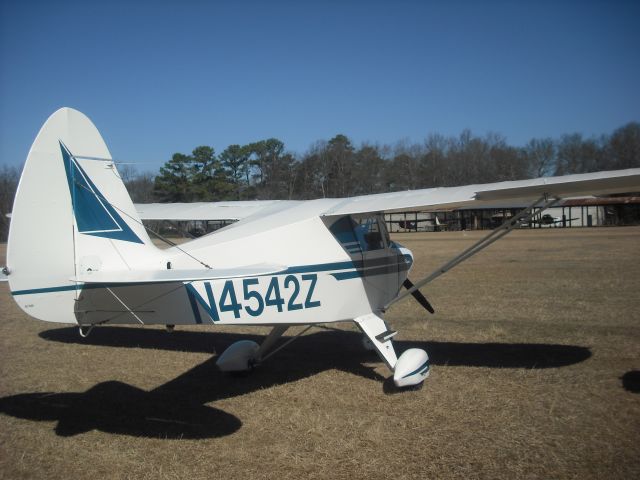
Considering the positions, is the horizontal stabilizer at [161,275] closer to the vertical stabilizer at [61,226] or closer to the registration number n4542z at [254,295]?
the vertical stabilizer at [61,226]

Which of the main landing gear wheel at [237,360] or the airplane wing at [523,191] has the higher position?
the airplane wing at [523,191]

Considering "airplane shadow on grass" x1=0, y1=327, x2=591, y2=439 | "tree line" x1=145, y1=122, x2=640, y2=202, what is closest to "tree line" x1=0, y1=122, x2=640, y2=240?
"tree line" x1=145, y1=122, x2=640, y2=202

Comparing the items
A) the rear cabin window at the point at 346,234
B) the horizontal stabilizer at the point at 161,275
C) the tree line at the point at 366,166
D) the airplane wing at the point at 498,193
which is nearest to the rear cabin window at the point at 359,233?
the rear cabin window at the point at 346,234

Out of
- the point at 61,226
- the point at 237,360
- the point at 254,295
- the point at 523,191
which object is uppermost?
the point at 61,226

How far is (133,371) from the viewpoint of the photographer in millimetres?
6801

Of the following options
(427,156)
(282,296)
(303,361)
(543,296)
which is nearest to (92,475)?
(282,296)

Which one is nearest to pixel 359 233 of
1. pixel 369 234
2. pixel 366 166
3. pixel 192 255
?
pixel 369 234

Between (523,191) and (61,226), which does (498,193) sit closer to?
(523,191)

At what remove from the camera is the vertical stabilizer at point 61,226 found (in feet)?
14.0

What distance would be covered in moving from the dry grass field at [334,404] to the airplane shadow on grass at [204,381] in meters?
0.02

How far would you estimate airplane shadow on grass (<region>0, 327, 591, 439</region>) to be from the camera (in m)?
4.93

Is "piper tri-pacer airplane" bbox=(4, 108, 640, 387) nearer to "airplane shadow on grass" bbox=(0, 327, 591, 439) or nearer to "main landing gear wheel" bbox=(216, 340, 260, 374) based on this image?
"airplane shadow on grass" bbox=(0, 327, 591, 439)

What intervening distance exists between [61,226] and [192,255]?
1.15m

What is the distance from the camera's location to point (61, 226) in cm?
439
